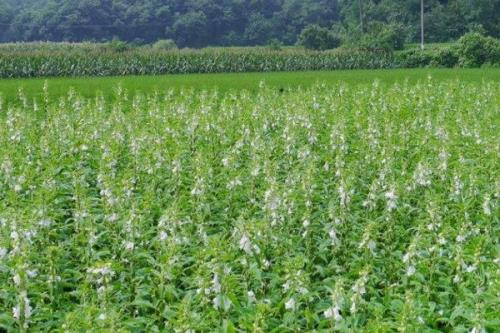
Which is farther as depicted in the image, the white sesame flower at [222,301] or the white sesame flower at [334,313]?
the white sesame flower at [222,301]

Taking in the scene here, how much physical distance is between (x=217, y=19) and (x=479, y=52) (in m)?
52.7

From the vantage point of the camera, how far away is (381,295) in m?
5.98

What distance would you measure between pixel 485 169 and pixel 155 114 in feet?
23.2

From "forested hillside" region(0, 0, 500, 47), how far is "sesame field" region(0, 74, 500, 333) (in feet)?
268

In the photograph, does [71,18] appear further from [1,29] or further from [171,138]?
[171,138]

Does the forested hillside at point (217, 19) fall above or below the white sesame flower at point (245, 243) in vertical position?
above

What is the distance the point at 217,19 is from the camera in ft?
326

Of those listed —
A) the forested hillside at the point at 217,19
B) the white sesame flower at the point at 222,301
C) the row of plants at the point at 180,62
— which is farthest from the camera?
the forested hillside at the point at 217,19

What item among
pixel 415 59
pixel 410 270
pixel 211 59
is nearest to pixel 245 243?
pixel 410 270

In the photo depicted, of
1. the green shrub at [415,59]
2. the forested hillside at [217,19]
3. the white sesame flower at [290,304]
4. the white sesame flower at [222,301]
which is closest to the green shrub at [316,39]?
the forested hillside at [217,19]

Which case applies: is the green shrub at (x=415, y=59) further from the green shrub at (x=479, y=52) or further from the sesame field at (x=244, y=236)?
the sesame field at (x=244, y=236)

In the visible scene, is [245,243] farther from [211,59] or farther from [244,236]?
[211,59]

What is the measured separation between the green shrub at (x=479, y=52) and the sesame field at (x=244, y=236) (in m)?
45.6

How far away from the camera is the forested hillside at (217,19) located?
8819 centimetres
